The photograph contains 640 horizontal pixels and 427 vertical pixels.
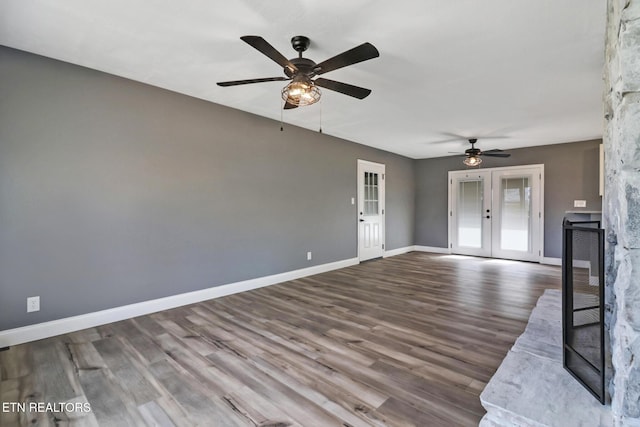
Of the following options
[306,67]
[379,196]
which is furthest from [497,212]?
[306,67]

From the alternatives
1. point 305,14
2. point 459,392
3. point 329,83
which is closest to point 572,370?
point 459,392

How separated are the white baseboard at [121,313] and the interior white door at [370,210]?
219 cm

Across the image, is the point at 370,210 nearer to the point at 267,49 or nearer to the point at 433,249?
the point at 433,249

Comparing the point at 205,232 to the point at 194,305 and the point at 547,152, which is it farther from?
the point at 547,152

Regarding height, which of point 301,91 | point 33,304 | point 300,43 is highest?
point 300,43

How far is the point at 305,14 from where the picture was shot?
2.17 meters

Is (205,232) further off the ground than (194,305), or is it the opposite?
(205,232)

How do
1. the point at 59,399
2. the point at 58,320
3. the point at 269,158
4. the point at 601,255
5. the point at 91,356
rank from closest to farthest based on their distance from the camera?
the point at 601,255 < the point at 59,399 < the point at 91,356 < the point at 58,320 < the point at 269,158

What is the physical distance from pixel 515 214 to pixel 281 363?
6.57m

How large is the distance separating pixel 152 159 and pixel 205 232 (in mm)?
1077

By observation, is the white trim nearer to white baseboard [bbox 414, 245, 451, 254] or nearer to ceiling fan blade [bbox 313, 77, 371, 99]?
white baseboard [bbox 414, 245, 451, 254]

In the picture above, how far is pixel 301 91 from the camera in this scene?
248 cm

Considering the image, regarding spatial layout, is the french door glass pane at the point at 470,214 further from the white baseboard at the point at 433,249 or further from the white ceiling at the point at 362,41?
the white ceiling at the point at 362,41

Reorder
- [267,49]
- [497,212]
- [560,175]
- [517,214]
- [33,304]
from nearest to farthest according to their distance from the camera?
1. [267,49]
2. [33,304]
3. [560,175]
4. [517,214]
5. [497,212]
